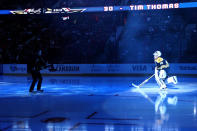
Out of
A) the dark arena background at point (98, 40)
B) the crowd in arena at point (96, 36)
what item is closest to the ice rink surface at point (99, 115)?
the dark arena background at point (98, 40)

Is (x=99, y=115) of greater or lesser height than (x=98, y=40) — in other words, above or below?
below

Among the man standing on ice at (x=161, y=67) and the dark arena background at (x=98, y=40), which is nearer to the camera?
the man standing on ice at (x=161, y=67)

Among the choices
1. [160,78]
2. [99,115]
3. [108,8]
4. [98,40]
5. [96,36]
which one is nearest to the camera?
[99,115]

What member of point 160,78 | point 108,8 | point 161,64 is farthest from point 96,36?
point 161,64

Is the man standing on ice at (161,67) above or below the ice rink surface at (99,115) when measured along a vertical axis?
above

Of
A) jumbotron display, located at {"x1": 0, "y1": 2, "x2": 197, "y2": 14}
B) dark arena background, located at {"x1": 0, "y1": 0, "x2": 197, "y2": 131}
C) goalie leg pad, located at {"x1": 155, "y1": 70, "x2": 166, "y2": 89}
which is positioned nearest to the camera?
goalie leg pad, located at {"x1": 155, "y1": 70, "x2": 166, "y2": 89}

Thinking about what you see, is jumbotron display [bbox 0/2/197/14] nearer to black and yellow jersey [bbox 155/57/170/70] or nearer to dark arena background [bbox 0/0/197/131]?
dark arena background [bbox 0/0/197/131]

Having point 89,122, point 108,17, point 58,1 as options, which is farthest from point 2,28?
point 89,122

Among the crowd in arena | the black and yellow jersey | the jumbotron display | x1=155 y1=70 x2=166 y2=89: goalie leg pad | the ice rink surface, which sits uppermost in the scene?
the jumbotron display

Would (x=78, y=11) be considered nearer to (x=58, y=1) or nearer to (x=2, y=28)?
(x=58, y=1)

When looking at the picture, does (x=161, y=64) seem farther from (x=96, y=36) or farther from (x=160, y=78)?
(x=96, y=36)

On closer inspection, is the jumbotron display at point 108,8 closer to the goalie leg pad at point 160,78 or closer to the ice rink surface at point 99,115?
the goalie leg pad at point 160,78

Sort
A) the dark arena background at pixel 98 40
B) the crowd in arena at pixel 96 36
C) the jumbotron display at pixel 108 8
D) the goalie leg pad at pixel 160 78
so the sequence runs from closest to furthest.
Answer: the goalie leg pad at pixel 160 78 → the dark arena background at pixel 98 40 → the jumbotron display at pixel 108 8 → the crowd in arena at pixel 96 36

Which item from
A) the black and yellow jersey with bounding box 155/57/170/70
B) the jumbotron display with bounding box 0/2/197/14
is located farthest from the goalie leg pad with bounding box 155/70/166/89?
the jumbotron display with bounding box 0/2/197/14
